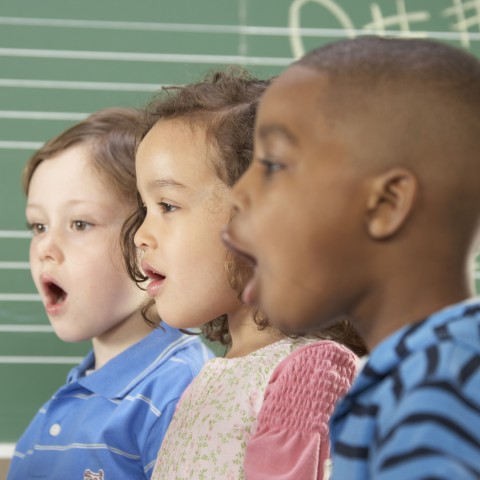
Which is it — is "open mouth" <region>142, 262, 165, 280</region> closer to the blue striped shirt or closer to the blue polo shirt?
the blue polo shirt

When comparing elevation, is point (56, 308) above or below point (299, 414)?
above

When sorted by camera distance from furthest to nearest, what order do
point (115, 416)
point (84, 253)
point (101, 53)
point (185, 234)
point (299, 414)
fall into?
point (101, 53) → point (84, 253) → point (115, 416) → point (185, 234) → point (299, 414)

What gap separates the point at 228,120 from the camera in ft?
3.71

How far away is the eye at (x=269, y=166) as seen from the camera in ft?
2.10

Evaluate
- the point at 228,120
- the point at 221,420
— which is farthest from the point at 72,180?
the point at 221,420

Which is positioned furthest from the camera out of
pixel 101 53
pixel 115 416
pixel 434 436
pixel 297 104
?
pixel 101 53

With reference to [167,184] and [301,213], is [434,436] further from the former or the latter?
[167,184]

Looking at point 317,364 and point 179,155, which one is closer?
point 317,364

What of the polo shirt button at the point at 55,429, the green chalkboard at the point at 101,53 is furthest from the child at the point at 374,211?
the green chalkboard at the point at 101,53

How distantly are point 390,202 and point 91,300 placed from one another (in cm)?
96

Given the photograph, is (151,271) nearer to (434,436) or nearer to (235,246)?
(235,246)

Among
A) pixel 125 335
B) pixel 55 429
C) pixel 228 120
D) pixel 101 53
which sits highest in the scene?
pixel 101 53

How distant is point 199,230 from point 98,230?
0.45 meters

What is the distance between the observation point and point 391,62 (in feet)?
2.05
